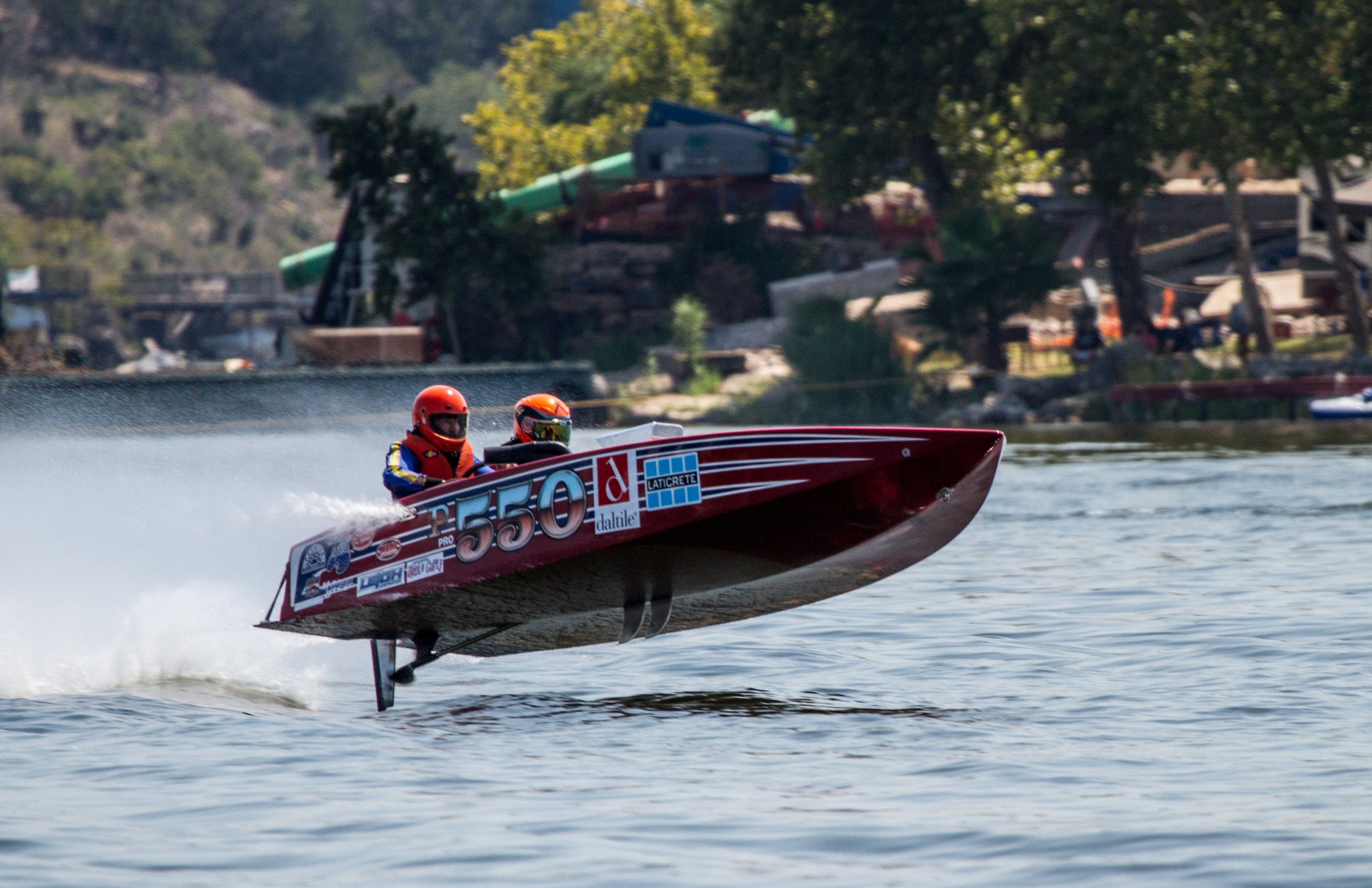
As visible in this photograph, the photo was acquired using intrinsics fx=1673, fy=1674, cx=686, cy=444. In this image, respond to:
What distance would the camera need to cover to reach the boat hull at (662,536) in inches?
365

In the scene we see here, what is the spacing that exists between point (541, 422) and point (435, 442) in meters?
0.75

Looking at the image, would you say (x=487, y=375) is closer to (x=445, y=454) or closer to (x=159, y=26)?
(x=445, y=454)

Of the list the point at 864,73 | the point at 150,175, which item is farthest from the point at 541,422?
the point at 150,175

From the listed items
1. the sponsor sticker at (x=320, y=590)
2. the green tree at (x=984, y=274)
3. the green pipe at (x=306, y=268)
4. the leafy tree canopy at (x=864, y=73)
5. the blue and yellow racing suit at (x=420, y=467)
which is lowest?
the sponsor sticker at (x=320, y=590)

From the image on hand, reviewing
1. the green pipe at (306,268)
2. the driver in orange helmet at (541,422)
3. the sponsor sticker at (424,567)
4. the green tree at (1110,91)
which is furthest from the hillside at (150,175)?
the sponsor sticker at (424,567)

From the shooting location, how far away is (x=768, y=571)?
1013 cm

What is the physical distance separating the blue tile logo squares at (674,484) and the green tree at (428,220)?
3842 cm

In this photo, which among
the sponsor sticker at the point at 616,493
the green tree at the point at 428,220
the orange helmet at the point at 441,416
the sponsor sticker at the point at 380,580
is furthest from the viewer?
the green tree at the point at 428,220

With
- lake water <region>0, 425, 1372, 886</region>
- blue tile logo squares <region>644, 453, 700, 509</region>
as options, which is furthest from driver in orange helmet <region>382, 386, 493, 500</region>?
blue tile logo squares <region>644, 453, 700, 509</region>

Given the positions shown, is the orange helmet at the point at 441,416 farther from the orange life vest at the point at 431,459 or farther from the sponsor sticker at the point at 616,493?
the sponsor sticker at the point at 616,493

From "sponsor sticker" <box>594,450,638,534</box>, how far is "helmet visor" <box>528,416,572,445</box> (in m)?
1.07

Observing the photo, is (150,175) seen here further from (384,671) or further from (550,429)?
(550,429)

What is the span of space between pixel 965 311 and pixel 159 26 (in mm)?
125597

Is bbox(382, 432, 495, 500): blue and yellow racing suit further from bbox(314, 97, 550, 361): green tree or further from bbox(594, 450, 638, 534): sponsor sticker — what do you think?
bbox(314, 97, 550, 361): green tree
